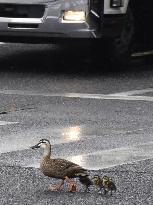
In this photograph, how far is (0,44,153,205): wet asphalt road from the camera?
8039 mm

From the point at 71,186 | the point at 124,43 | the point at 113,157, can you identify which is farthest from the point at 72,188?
the point at 124,43

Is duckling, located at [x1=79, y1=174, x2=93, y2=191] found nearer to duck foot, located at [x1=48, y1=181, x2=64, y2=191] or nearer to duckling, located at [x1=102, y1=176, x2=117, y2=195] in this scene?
duckling, located at [x1=102, y1=176, x2=117, y2=195]

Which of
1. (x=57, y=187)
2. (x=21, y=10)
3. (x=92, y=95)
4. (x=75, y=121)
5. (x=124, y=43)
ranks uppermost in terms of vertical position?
(x=57, y=187)

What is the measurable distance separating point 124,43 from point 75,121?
13.3ft

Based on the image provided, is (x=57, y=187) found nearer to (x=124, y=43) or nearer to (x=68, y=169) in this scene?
(x=68, y=169)

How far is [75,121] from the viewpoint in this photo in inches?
434

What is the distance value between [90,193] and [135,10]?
7.47 metres

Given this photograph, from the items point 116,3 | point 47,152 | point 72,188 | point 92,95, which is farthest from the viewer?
point 116,3

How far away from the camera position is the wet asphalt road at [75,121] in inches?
316

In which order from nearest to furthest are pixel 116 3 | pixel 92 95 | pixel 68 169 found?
pixel 68 169 → pixel 92 95 → pixel 116 3

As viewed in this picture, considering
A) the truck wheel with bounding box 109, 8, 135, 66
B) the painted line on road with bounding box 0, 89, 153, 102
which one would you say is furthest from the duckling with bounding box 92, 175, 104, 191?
the truck wheel with bounding box 109, 8, 135, 66

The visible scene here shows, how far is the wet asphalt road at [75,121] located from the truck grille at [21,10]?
2.88 ft

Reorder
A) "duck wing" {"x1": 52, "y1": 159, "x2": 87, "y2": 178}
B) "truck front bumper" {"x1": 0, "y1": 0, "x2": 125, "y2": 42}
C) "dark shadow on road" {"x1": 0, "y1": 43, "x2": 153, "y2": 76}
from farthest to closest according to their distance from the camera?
"dark shadow on road" {"x1": 0, "y1": 43, "x2": 153, "y2": 76} → "truck front bumper" {"x1": 0, "y1": 0, "x2": 125, "y2": 42} → "duck wing" {"x1": 52, "y1": 159, "x2": 87, "y2": 178}

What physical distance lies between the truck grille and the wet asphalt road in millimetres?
878
